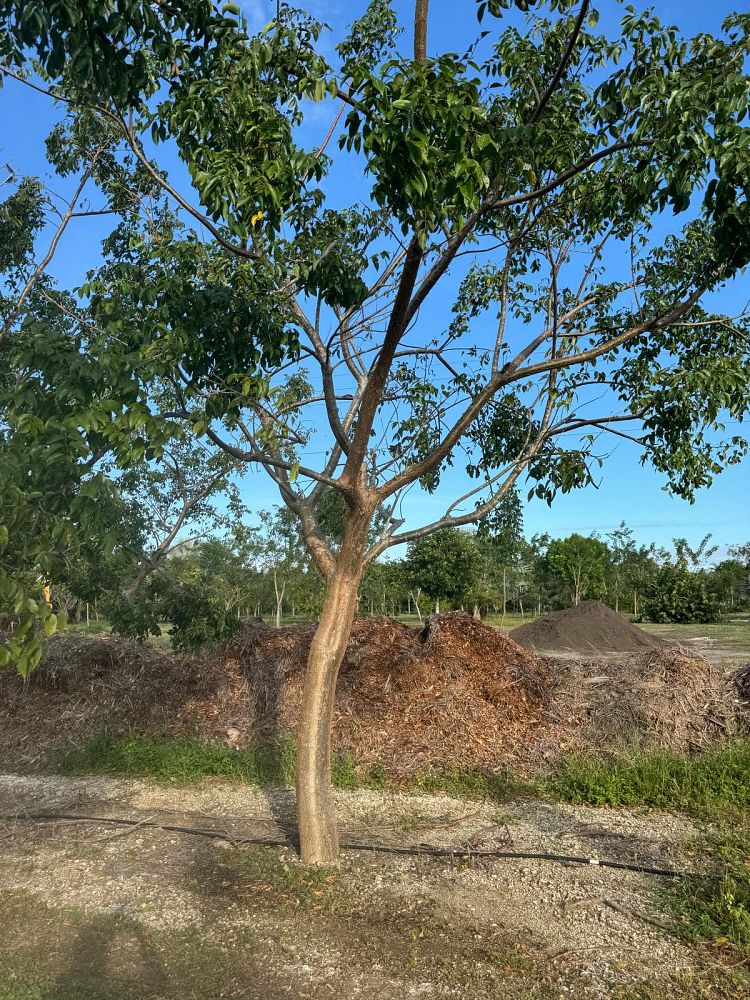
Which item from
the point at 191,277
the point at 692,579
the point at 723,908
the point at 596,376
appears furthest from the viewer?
the point at 692,579

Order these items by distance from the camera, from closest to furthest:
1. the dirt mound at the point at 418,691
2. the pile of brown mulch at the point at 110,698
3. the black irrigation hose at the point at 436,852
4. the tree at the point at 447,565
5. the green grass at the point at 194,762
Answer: the black irrigation hose at the point at 436,852
the green grass at the point at 194,762
the dirt mound at the point at 418,691
the pile of brown mulch at the point at 110,698
the tree at the point at 447,565

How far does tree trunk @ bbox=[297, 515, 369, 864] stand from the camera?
15.1 feet

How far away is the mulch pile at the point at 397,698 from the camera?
700 cm

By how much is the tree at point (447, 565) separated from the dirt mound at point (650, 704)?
22.0 m

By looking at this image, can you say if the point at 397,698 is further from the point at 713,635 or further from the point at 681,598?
the point at 681,598

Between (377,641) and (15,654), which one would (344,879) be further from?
(377,641)

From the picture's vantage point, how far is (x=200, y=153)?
152 inches

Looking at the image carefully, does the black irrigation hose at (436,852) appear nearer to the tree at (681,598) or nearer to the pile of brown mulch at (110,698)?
the pile of brown mulch at (110,698)

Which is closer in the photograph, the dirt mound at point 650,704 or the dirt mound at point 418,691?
the dirt mound at point 650,704

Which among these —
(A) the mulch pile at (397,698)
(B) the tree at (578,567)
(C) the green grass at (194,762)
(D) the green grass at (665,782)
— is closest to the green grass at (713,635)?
(B) the tree at (578,567)

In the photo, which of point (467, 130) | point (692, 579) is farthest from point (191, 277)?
point (692, 579)

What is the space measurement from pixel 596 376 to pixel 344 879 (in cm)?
416

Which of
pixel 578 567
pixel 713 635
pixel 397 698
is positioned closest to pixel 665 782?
pixel 397 698

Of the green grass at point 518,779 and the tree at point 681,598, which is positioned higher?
the tree at point 681,598
